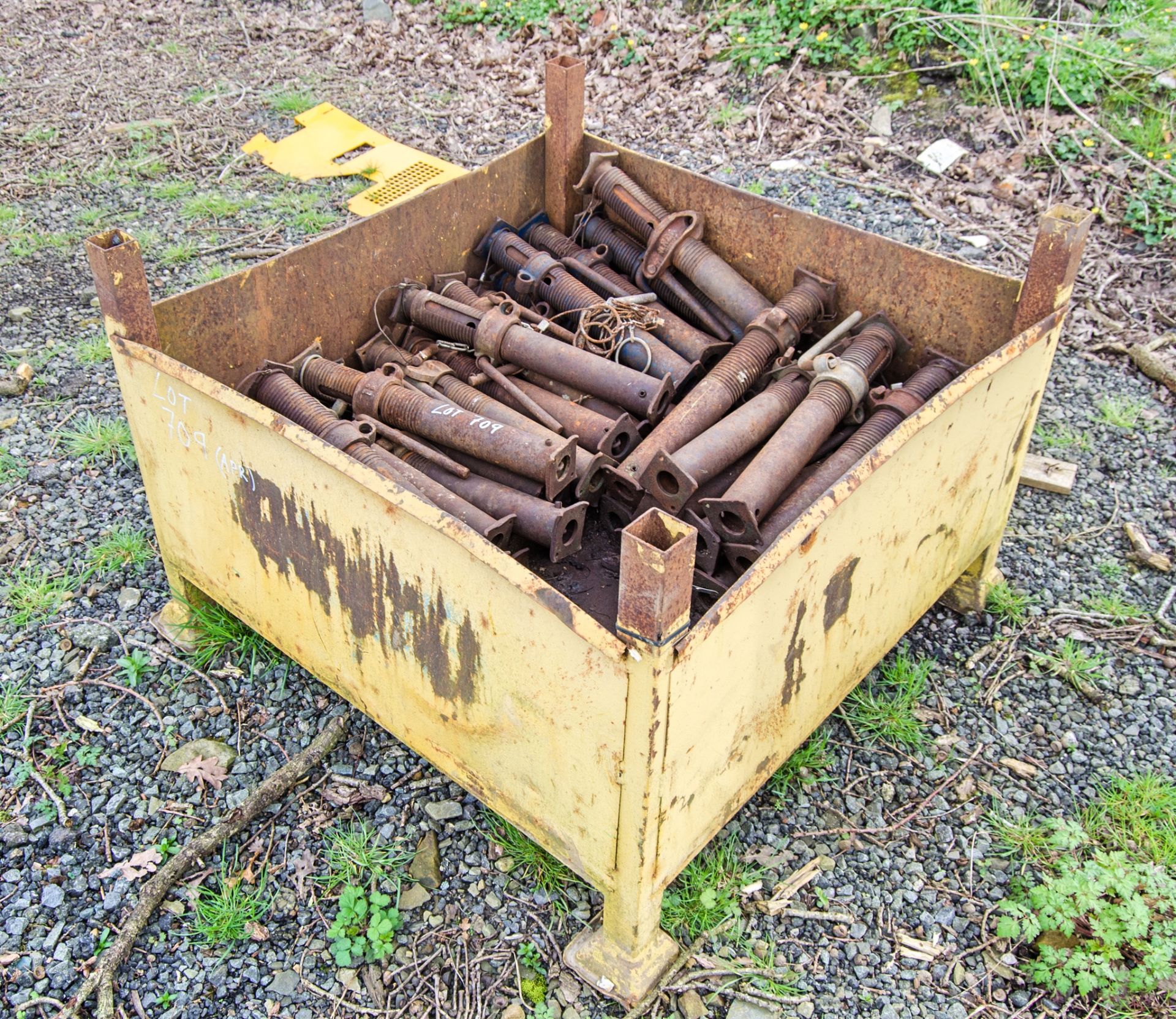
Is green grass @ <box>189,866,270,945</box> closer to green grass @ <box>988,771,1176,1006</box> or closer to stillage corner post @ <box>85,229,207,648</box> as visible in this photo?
stillage corner post @ <box>85,229,207,648</box>

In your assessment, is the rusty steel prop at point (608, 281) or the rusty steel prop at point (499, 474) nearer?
the rusty steel prop at point (499, 474)

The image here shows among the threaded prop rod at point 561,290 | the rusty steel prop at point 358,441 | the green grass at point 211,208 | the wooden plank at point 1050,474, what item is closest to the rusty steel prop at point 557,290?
the threaded prop rod at point 561,290

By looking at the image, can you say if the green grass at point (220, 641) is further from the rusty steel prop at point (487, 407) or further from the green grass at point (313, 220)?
the green grass at point (313, 220)

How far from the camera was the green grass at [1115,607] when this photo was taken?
396 cm

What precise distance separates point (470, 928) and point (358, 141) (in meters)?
6.12

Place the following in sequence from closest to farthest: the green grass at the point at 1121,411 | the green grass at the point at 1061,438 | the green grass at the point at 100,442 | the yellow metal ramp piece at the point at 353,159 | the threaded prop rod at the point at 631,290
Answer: the threaded prop rod at the point at 631,290
the green grass at the point at 100,442
the green grass at the point at 1061,438
the green grass at the point at 1121,411
the yellow metal ramp piece at the point at 353,159

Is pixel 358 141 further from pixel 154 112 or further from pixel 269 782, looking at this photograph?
pixel 269 782

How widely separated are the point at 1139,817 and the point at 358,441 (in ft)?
8.91

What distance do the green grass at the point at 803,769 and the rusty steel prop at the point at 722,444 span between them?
0.96 m

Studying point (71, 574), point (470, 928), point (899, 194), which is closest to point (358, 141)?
point (899, 194)

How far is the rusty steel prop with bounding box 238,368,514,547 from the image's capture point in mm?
2947

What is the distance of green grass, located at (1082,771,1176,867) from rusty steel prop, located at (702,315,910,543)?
145cm

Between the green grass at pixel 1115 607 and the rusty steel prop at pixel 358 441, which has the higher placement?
the rusty steel prop at pixel 358 441

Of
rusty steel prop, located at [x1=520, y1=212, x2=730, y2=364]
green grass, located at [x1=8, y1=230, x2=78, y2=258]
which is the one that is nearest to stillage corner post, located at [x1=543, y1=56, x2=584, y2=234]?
rusty steel prop, located at [x1=520, y1=212, x2=730, y2=364]
